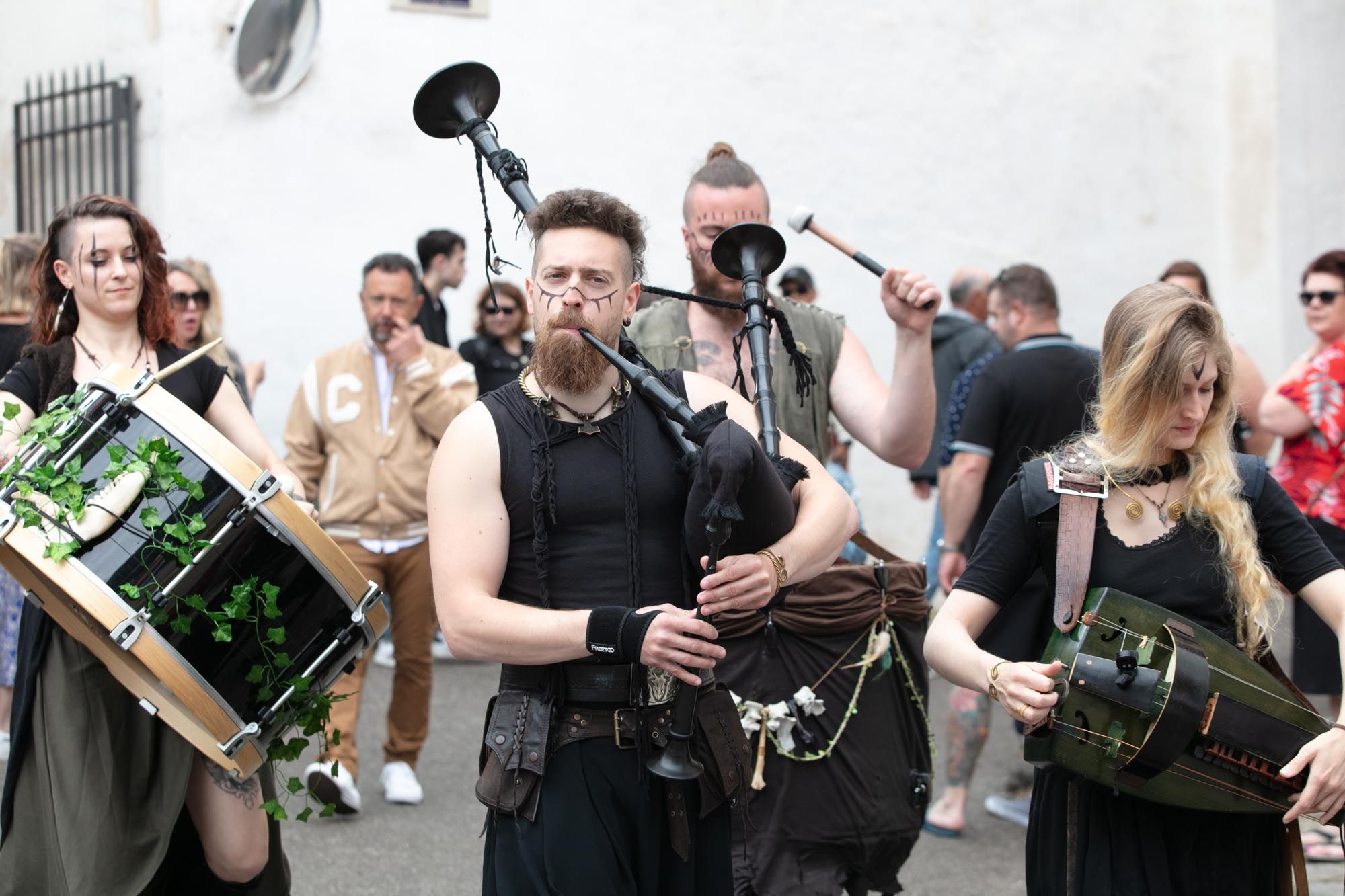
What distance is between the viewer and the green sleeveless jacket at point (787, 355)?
3.96 m

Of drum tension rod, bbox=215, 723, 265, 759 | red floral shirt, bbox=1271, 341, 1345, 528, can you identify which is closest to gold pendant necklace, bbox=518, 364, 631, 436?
drum tension rod, bbox=215, 723, 265, 759

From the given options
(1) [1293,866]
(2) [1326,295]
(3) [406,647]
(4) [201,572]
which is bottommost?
(3) [406,647]

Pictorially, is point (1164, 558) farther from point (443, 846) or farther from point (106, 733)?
point (443, 846)

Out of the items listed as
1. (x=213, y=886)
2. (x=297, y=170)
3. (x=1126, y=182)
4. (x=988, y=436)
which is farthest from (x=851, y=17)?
(x=213, y=886)

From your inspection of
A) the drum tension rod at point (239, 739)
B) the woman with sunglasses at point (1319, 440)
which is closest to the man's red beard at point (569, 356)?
the drum tension rod at point (239, 739)

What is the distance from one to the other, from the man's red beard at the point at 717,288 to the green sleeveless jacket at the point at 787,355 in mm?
90

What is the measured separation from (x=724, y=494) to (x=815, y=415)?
1.53m

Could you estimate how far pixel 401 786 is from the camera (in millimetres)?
5844

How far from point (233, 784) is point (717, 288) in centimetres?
177

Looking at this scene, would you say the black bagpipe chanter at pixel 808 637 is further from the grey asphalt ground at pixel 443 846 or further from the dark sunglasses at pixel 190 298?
the dark sunglasses at pixel 190 298

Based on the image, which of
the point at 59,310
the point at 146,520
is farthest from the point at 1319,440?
the point at 59,310

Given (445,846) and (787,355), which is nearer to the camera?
(787,355)

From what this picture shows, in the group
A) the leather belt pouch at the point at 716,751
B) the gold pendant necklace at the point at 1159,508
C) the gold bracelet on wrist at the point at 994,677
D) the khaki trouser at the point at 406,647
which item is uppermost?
the gold pendant necklace at the point at 1159,508

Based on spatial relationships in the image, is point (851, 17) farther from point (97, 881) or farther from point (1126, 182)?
point (97, 881)
